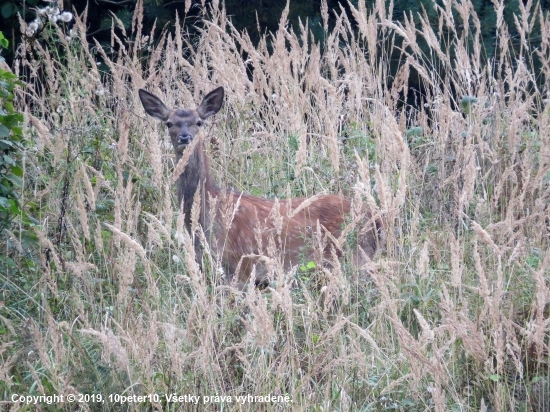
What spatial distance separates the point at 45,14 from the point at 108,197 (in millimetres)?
1377

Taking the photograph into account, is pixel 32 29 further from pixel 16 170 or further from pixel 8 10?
pixel 8 10

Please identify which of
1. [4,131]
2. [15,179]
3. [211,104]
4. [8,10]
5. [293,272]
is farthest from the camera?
[8,10]

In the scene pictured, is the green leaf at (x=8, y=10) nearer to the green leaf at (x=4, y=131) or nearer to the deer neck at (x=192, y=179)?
the deer neck at (x=192, y=179)

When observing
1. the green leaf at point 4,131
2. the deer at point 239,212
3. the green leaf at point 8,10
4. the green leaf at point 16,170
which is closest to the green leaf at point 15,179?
the green leaf at point 16,170

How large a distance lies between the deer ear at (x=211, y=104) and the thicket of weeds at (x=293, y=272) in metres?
0.17

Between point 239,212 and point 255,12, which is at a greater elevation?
point 255,12

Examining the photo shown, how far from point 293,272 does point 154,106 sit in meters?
3.33

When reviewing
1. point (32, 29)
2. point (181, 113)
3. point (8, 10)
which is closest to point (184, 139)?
point (181, 113)

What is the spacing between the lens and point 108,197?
6.59 m

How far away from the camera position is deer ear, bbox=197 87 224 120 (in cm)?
678

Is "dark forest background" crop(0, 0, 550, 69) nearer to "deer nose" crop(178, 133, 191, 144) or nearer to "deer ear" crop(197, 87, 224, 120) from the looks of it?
"deer ear" crop(197, 87, 224, 120)

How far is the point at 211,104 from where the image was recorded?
22.6 ft

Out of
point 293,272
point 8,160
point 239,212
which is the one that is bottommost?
point 239,212

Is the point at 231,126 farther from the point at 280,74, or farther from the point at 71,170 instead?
the point at 71,170
